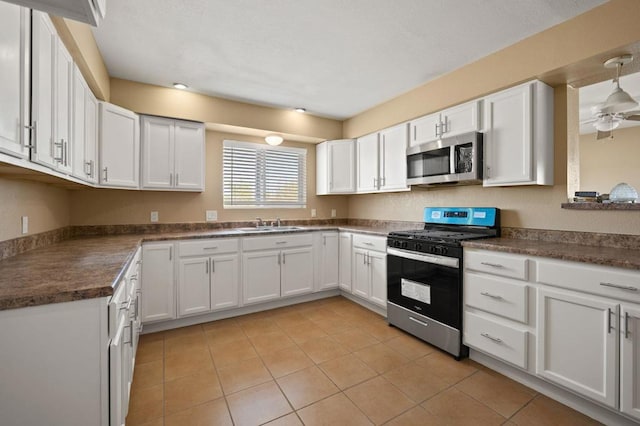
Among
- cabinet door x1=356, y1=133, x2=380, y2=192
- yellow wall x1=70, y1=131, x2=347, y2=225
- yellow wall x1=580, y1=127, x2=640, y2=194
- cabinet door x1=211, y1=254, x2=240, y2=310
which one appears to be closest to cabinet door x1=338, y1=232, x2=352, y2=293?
cabinet door x1=356, y1=133, x2=380, y2=192

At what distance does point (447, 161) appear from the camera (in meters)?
2.89

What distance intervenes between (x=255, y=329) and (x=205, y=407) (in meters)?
1.17

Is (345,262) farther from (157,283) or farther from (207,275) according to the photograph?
(157,283)

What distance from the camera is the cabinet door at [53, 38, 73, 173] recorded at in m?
1.62

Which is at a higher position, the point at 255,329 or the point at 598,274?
the point at 598,274

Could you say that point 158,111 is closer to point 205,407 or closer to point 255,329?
point 255,329

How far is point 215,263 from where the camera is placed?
3166mm

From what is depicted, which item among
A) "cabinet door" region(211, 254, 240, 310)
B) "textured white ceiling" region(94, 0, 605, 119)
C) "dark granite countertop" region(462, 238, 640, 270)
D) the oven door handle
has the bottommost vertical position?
"cabinet door" region(211, 254, 240, 310)

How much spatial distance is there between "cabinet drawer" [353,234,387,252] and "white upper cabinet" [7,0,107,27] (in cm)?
285

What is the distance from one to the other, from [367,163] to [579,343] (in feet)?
9.25

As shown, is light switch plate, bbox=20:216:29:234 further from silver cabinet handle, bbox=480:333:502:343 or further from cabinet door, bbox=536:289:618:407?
cabinet door, bbox=536:289:618:407

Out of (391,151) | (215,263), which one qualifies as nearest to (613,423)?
(391,151)

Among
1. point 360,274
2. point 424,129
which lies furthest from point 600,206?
point 360,274

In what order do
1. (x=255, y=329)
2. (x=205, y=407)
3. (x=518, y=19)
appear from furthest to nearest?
1. (x=255, y=329)
2. (x=518, y=19)
3. (x=205, y=407)
